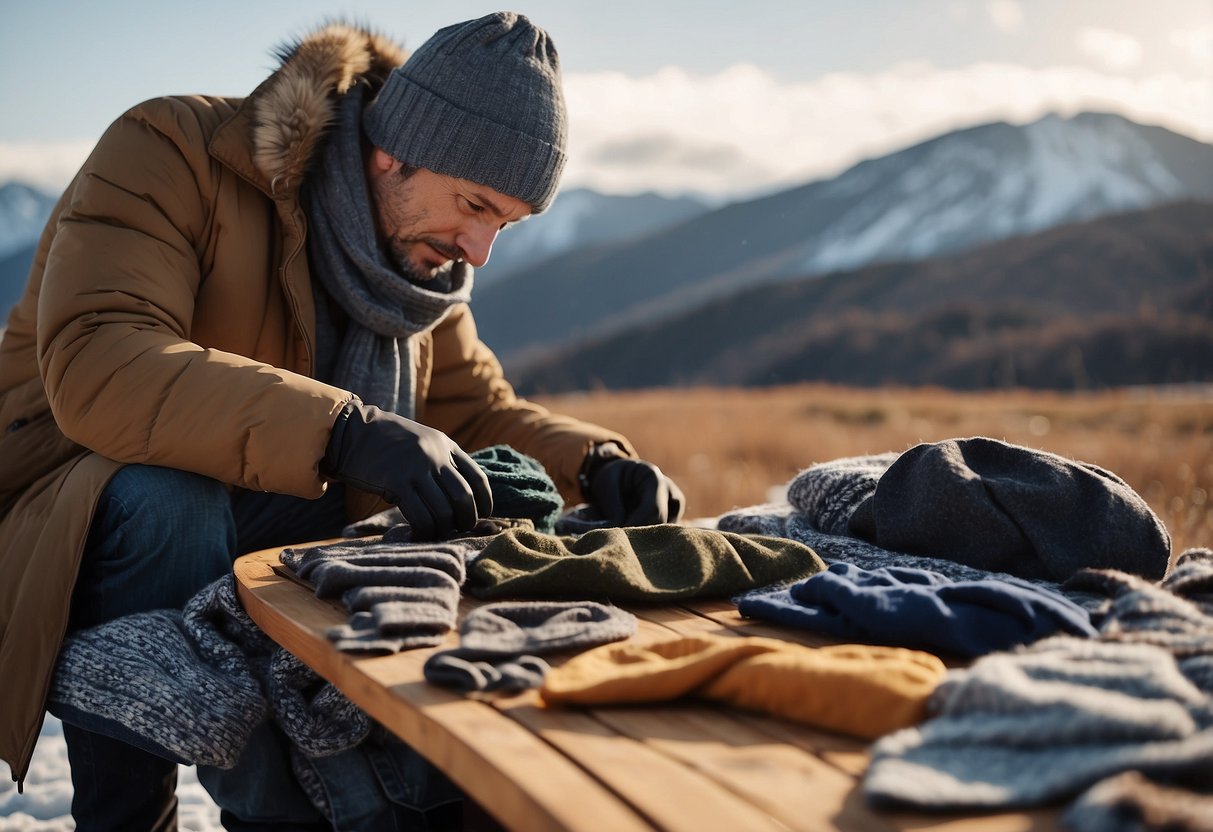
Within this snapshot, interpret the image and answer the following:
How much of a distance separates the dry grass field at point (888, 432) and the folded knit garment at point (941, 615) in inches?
67.0

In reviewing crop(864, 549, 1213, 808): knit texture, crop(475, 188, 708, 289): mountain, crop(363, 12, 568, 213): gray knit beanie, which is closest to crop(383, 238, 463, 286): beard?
crop(363, 12, 568, 213): gray knit beanie

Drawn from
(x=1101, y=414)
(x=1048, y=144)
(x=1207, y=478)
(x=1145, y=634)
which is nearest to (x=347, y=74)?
(x=1145, y=634)

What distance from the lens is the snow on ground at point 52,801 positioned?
219 cm

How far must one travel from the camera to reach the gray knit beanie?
229 cm

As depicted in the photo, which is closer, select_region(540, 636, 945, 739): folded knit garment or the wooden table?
the wooden table

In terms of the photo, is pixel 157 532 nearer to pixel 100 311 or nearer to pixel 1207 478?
pixel 100 311

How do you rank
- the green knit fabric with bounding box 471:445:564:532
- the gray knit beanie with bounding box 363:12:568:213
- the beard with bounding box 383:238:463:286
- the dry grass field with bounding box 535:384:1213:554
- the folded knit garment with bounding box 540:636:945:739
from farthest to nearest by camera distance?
the dry grass field with bounding box 535:384:1213:554
the beard with bounding box 383:238:463:286
the gray knit beanie with bounding box 363:12:568:213
the green knit fabric with bounding box 471:445:564:532
the folded knit garment with bounding box 540:636:945:739

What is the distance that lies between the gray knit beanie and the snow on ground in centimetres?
152

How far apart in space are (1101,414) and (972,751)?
35.1 ft

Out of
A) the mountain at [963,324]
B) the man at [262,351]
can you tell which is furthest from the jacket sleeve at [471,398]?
the mountain at [963,324]

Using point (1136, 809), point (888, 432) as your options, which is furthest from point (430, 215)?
point (888, 432)

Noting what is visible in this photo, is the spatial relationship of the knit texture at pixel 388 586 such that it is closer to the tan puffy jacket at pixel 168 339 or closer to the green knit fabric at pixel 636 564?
the green knit fabric at pixel 636 564

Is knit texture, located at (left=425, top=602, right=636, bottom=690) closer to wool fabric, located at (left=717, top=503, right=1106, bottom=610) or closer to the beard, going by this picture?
wool fabric, located at (left=717, top=503, right=1106, bottom=610)

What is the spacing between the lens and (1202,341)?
3180cm
